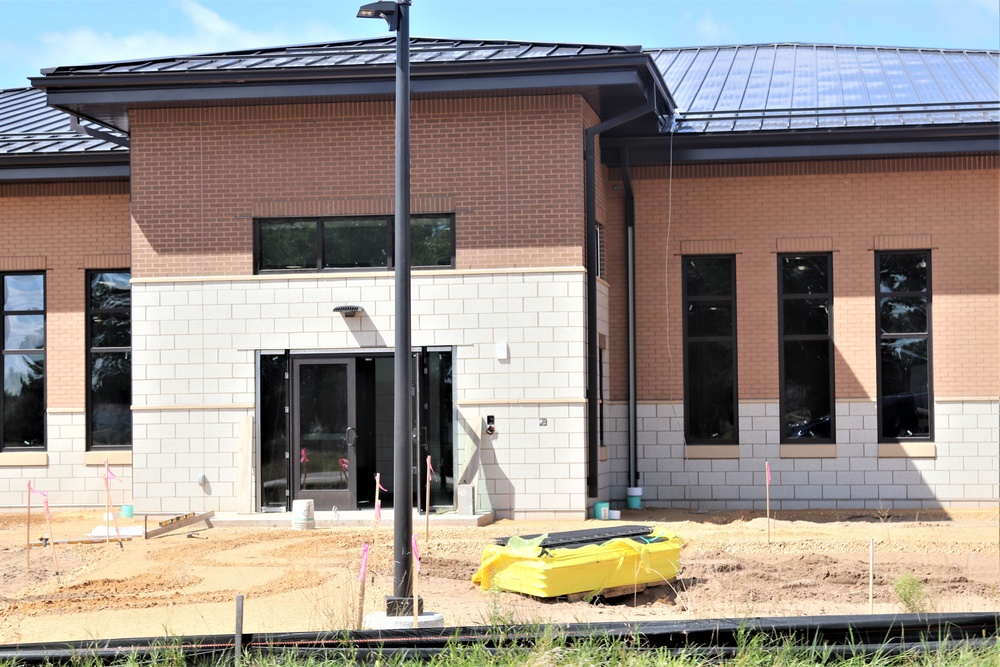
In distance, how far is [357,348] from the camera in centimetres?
1898

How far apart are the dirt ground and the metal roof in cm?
688

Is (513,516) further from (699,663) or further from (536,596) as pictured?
(699,663)

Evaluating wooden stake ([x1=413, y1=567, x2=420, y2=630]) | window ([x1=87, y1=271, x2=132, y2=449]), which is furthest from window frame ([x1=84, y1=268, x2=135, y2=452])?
wooden stake ([x1=413, y1=567, x2=420, y2=630])

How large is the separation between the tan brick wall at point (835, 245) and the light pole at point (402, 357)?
36.3ft

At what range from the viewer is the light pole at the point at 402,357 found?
10.7 metres

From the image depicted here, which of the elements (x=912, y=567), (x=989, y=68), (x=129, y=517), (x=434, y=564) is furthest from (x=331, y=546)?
(x=989, y=68)

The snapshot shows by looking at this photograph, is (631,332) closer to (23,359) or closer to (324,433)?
(324,433)

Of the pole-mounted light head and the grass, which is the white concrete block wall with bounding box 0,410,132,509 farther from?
the grass

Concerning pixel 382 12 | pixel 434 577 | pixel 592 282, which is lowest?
pixel 434 577

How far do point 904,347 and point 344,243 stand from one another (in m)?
9.53

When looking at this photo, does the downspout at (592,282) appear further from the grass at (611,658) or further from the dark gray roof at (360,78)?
the grass at (611,658)

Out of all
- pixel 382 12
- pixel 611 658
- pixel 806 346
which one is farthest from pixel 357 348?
pixel 611 658

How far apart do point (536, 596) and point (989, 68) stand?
17.4 m

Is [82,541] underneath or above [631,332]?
underneath
